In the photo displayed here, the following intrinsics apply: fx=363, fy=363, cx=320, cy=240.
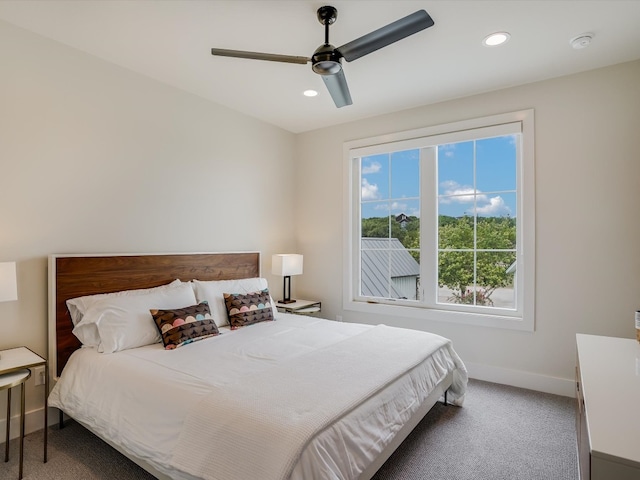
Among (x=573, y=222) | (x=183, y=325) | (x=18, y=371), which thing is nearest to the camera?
(x=18, y=371)

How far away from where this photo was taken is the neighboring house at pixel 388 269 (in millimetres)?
3979

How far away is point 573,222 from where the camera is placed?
3.05m

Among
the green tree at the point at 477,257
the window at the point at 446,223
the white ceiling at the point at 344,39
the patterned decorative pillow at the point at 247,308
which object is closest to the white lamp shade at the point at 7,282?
the patterned decorative pillow at the point at 247,308

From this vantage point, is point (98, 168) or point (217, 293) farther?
point (217, 293)

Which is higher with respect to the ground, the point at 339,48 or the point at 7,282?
the point at 339,48

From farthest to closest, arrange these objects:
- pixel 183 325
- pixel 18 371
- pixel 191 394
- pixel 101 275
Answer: pixel 101 275 < pixel 183 325 < pixel 18 371 < pixel 191 394

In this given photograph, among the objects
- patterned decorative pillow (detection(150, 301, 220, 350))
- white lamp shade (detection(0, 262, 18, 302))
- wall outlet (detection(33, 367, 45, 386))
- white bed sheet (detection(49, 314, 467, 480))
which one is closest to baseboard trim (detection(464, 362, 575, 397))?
white bed sheet (detection(49, 314, 467, 480))

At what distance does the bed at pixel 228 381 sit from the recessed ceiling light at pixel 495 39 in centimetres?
219

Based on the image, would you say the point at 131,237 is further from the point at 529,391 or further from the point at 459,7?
the point at 529,391

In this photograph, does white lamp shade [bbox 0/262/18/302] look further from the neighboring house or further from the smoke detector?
the smoke detector

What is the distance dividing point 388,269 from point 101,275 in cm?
281

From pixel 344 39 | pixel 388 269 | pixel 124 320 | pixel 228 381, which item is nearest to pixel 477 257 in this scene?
pixel 388 269

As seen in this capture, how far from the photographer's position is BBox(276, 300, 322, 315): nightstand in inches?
159

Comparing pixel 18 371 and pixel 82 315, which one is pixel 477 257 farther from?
pixel 18 371
